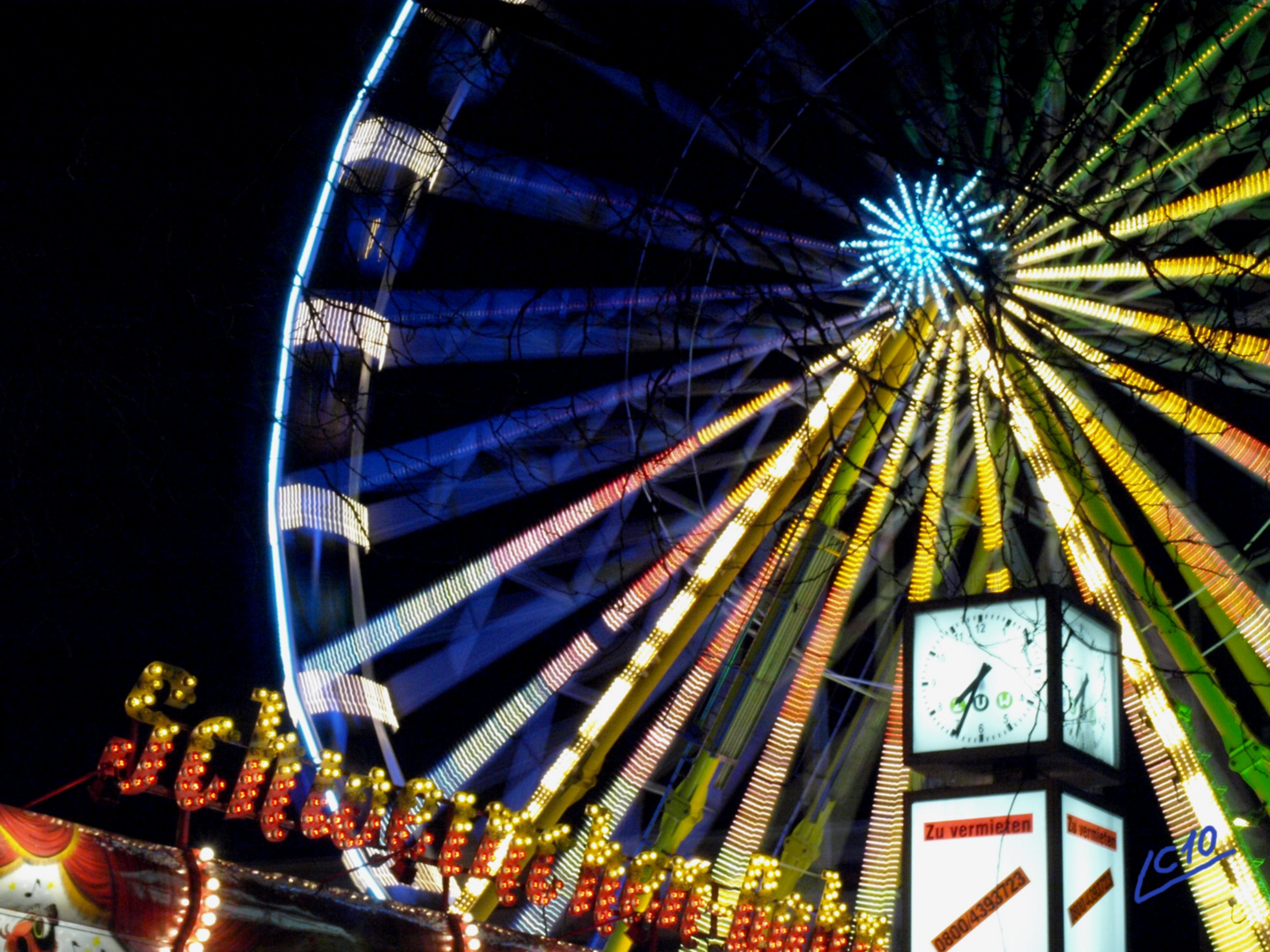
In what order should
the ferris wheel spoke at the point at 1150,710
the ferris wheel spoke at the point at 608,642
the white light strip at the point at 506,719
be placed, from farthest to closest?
the white light strip at the point at 506,719 < the ferris wheel spoke at the point at 608,642 < the ferris wheel spoke at the point at 1150,710

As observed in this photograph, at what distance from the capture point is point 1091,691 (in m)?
8.35

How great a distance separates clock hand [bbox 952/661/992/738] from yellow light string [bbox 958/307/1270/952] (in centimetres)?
178

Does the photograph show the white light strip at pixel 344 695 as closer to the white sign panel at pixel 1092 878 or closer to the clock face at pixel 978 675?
the clock face at pixel 978 675

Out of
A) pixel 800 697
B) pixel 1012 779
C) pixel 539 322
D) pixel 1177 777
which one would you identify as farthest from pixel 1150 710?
pixel 539 322

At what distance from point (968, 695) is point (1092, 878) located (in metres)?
1.06

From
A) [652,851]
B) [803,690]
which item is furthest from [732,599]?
[652,851]

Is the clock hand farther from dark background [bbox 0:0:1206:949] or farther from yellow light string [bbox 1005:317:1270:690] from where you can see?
dark background [bbox 0:0:1206:949]

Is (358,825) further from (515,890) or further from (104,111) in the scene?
(104,111)

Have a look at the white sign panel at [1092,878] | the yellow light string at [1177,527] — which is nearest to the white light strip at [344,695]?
the yellow light string at [1177,527]

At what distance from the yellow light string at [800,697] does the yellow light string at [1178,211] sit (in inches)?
43.0

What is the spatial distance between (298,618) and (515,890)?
3.02m

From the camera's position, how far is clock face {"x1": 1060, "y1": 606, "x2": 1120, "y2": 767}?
8.01 m

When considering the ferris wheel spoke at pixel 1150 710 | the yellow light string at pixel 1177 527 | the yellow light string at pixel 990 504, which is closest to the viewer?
the ferris wheel spoke at pixel 1150 710

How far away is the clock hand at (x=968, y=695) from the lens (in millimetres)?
8266
